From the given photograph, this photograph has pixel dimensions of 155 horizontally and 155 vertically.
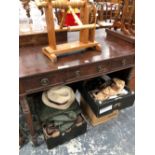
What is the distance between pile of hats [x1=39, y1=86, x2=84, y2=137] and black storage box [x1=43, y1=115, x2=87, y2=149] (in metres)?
0.03

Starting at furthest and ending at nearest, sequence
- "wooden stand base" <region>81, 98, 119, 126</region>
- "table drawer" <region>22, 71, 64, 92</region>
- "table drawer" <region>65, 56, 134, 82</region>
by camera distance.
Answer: "wooden stand base" <region>81, 98, 119, 126</region> → "table drawer" <region>65, 56, 134, 82</region> → "table drawer" <region>22, 71, 64, 92</region>

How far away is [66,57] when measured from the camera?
1004mm

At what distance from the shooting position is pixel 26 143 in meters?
1.21

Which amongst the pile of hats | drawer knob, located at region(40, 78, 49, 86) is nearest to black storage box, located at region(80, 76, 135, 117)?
the pile of hats

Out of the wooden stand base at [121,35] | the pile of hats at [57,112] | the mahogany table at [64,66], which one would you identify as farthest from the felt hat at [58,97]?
the wooden stand base at [121,35]

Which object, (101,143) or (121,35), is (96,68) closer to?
(121,35)

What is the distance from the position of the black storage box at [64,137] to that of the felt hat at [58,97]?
0.68 feet

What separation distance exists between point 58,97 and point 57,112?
12 cm

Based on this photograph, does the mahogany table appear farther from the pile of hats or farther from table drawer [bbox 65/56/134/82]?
the pile of hats

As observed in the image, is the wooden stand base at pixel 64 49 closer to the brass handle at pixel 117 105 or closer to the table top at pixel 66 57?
the table top at pixel 66 57

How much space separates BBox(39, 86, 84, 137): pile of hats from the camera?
1101mm

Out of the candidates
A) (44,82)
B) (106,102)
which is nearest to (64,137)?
(106,102)

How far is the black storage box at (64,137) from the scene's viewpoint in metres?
1.12

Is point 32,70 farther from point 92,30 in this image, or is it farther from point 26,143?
point 26,143
